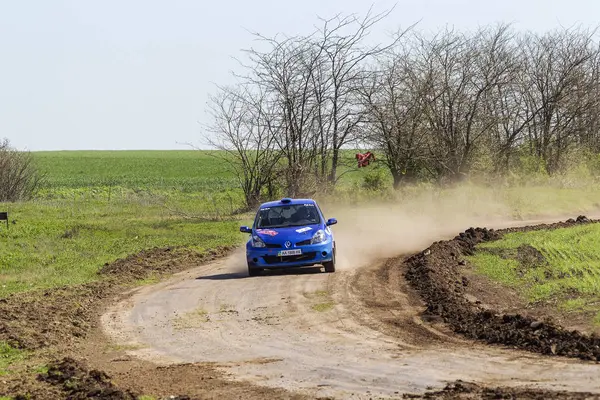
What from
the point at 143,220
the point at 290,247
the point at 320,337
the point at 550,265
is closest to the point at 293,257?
the point at 290,247

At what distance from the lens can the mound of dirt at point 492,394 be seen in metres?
8.66

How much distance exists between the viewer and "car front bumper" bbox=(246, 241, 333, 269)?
67.9ft

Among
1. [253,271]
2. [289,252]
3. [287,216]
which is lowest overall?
[253,271]

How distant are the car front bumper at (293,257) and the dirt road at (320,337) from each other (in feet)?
1.02

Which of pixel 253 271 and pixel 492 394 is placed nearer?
pixel 492 394

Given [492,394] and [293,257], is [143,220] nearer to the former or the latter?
[293,257]

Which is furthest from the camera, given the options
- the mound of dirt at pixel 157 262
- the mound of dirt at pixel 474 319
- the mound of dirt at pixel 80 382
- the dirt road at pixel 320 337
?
the mound of dirt at pixel 157 262

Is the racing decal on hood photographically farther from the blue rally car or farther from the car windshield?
the car windshield

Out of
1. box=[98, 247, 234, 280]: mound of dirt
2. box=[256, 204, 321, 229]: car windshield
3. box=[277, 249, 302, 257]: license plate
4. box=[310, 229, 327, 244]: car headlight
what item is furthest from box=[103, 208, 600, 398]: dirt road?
box=[98, 247, 234, 280]: mound of dirt

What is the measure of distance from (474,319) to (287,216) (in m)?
8.97

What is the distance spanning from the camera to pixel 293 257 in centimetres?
2075

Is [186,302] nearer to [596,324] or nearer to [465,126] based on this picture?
[596,324]

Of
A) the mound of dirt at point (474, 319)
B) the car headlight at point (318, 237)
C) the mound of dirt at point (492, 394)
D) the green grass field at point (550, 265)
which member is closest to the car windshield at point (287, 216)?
the car headlight at point (318, 237)

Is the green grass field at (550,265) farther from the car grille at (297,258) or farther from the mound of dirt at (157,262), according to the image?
the mound of dirt at (157,262)
